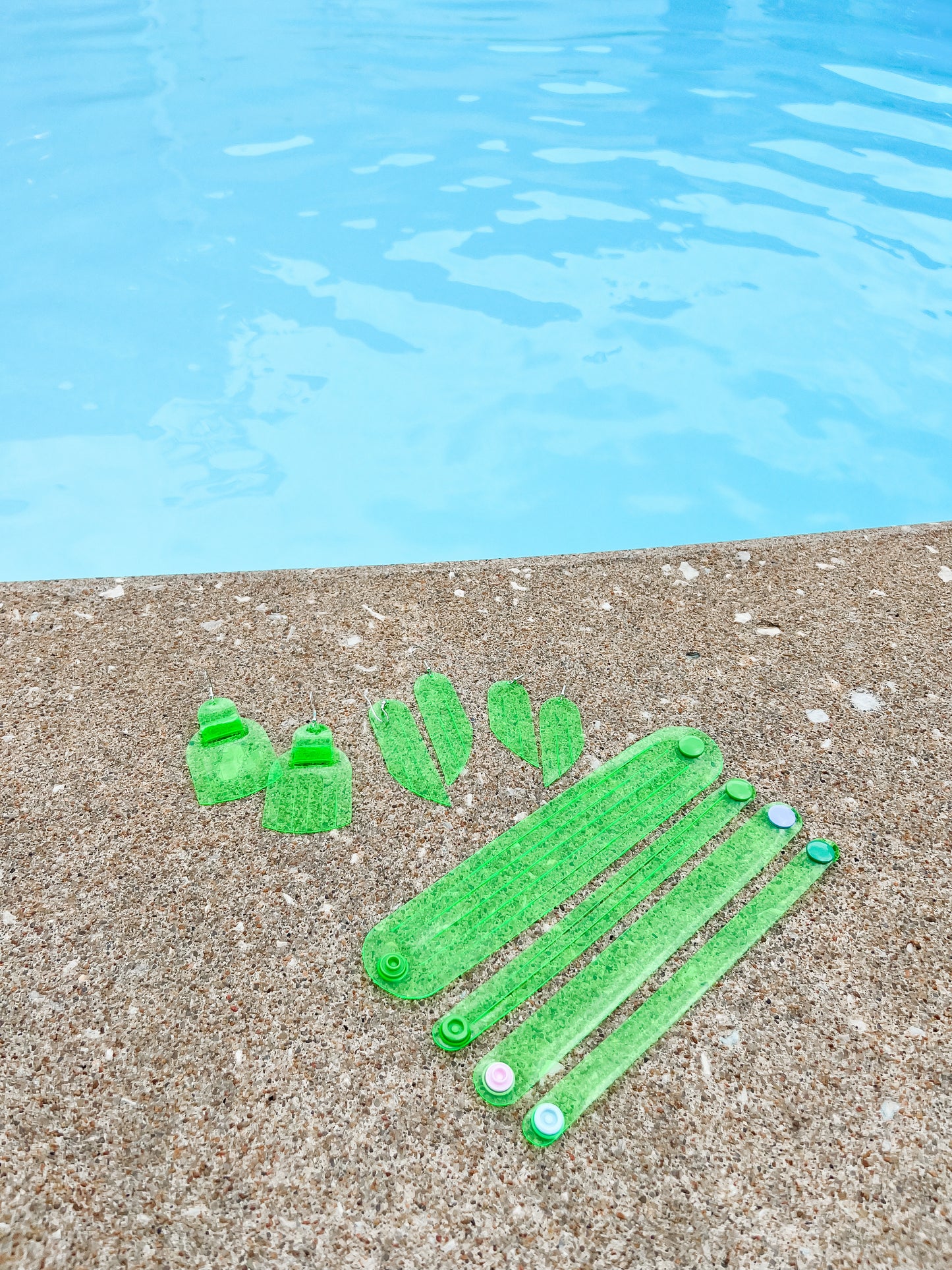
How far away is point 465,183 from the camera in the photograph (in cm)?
600

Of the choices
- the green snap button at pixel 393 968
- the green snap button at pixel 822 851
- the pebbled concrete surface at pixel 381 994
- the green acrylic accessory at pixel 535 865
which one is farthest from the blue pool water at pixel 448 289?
the green snap button at pixel 393 968

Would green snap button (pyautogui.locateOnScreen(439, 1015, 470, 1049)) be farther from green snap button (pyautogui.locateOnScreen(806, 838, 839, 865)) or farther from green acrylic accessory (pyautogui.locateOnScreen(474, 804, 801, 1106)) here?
green snap button (pyautogui.locateOnScreen(806, 838, 839, 865))

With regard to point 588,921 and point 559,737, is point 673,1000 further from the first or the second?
point 559,737

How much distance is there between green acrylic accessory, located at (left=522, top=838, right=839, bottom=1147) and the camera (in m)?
→ 1.49

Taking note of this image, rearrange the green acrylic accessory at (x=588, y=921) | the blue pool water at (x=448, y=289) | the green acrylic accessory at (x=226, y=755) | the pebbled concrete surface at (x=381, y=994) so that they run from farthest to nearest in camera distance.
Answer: the blue pool water at (x=448, y=289) → the green acrylic accessory at (x=226, y=755) → the green acrylic accessory at (x=588, y=921) → the pebbled concrete surface at (x=381, y=994)

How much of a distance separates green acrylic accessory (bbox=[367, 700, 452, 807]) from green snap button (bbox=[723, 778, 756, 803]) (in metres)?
0.68

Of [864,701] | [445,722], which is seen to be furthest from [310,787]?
[864,701]

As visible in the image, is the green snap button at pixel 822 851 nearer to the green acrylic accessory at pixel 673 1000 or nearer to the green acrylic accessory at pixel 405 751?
the green acrylic accessory at pixel 673 1000

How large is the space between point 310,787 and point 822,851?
1198 millimetres

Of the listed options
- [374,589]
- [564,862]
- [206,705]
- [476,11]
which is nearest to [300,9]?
[476,11]

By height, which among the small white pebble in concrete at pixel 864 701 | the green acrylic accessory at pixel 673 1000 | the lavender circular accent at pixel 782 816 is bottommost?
the green acrylic accessory at pixel 673 1000

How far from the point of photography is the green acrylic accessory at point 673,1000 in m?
1.49

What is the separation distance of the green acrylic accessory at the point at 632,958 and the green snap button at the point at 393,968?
226 mm

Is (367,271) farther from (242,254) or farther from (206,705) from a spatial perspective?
(206,705)
